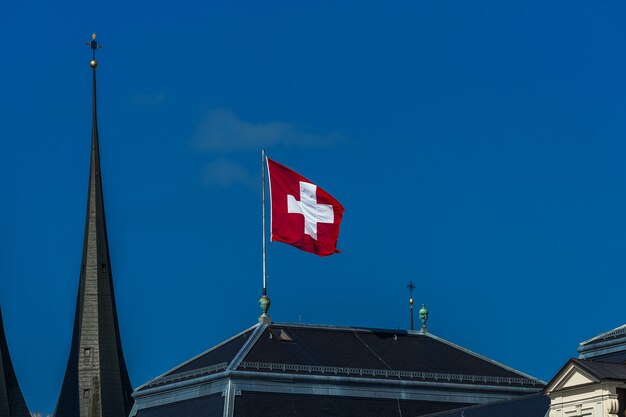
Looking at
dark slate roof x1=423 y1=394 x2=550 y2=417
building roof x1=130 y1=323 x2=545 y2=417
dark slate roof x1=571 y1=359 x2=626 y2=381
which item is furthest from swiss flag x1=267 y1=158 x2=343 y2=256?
dark slate roof x1=571 y1=359 x2=626 y2=381

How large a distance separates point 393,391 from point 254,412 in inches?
362

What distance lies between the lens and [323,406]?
125500 millimetres

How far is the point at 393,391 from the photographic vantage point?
127438mm

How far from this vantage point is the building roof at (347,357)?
126625 mm

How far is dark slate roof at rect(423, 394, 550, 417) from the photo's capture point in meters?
110

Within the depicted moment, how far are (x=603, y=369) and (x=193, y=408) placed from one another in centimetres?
3341

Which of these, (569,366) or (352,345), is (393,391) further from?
(569,366)

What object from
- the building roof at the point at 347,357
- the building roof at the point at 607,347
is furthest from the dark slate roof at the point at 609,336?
the building roof at the point at 347,357

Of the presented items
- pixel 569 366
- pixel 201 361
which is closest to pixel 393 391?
pixel 201 361

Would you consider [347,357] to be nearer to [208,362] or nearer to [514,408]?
[208,362]

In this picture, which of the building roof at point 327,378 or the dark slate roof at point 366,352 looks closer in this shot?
the building roof at point 327,378

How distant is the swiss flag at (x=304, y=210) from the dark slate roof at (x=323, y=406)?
12.0m

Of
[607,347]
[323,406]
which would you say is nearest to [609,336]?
[607,347]

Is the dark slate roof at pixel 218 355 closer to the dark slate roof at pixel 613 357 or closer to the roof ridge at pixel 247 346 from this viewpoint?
the roof ridge at pixel 247 346
